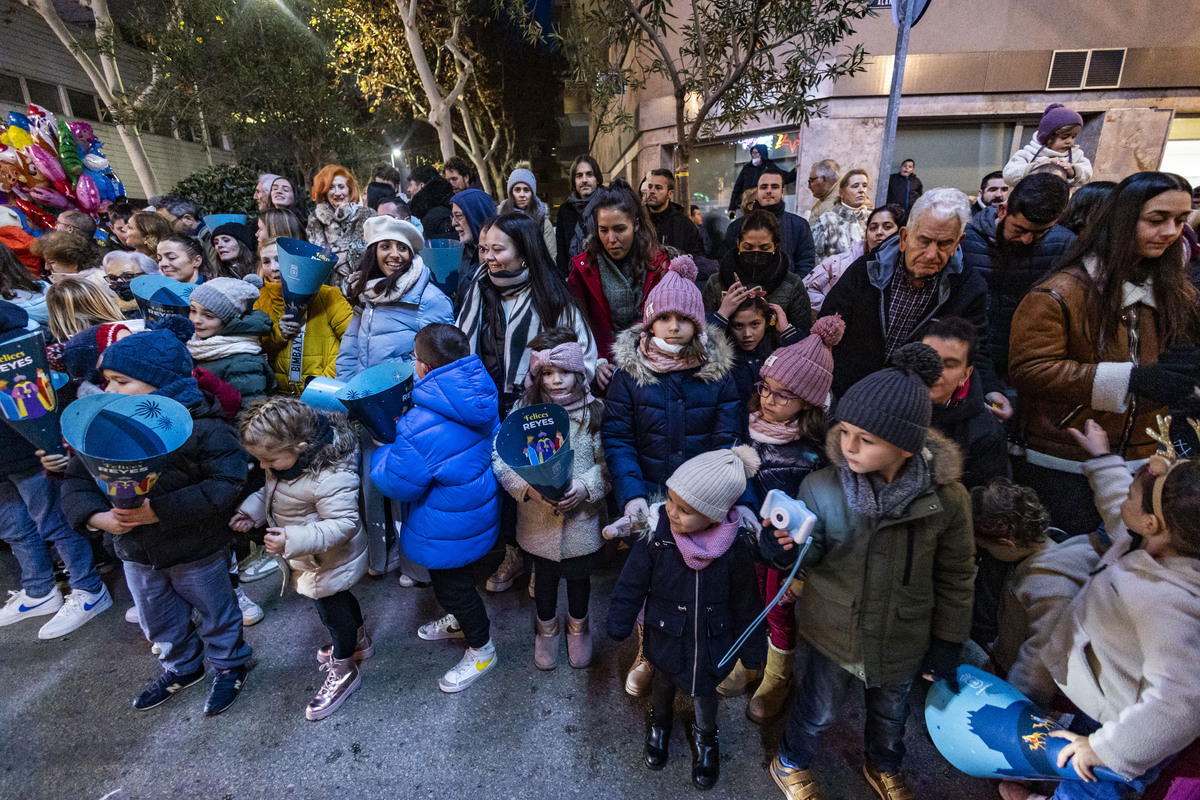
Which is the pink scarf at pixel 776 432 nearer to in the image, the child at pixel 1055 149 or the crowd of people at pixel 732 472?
the crowd of people at pixel 732 472

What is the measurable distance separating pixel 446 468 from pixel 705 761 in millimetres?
1643

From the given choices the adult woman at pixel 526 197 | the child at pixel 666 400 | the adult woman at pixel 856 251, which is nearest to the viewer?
the child at pixel 666 400

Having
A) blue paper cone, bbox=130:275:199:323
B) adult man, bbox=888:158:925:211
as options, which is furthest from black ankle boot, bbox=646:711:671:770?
adult man, bbox=888:158:925:211

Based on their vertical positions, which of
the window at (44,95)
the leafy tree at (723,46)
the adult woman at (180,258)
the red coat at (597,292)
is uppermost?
the window at (44,95)

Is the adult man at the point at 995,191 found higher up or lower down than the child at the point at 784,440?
higher up

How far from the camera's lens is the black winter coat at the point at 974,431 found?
2.26 metres

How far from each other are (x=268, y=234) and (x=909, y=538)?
15.7ft

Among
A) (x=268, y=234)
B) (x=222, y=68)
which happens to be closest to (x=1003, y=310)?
(x=268, y=234)

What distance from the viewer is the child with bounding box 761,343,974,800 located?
1648 millimetres

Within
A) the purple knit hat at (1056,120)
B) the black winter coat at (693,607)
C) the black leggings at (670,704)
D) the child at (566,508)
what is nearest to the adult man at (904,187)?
the purple knit hat at (1056,120)

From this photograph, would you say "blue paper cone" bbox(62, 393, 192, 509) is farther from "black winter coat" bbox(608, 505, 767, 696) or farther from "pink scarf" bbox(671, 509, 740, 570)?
"pink scarf" bbox(671, 509, 740, 570)

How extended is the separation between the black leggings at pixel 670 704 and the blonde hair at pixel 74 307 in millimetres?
3600

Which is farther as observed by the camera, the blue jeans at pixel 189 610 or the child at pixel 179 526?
the blue jeans at pixel 189 610

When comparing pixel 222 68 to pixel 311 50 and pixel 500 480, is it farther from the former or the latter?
pixel 500 480
